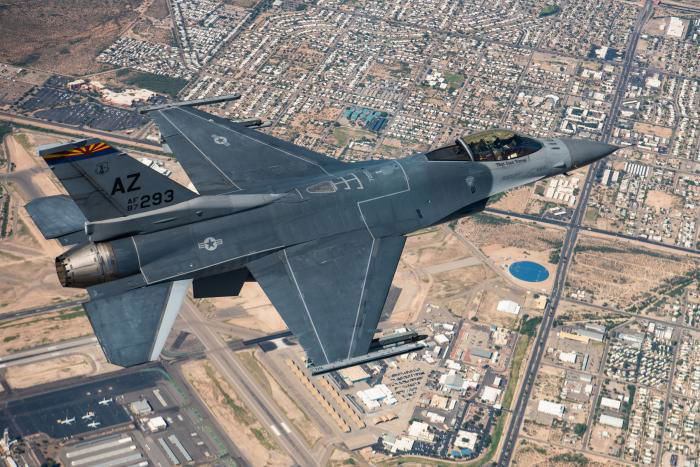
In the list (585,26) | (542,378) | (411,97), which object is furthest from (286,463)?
(585,26)

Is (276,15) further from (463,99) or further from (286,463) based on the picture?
(286,463)

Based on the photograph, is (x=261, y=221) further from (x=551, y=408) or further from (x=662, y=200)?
(x=662, y=200)

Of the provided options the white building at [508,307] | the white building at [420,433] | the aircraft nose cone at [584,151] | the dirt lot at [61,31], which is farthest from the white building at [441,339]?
the dirt lot at [61,31]

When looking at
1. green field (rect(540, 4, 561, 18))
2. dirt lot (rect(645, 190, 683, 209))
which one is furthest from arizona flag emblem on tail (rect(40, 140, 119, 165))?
green field (rect(540, 4, 561, 18))

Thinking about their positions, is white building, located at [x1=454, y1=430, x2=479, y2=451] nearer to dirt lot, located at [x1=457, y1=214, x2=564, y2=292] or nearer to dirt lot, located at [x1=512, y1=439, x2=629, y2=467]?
dirt lot, located at [x1=512, y1=439, x2=629, y2=467]

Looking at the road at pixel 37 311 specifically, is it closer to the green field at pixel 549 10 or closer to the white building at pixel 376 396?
the white building at pixel 376 396

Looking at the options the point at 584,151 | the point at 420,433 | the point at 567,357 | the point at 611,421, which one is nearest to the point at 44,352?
the point at 420,433
